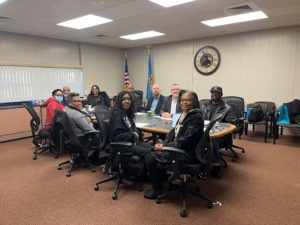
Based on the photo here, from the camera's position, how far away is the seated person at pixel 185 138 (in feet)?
7.25

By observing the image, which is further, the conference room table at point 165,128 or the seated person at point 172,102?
the seated person at point 172,102

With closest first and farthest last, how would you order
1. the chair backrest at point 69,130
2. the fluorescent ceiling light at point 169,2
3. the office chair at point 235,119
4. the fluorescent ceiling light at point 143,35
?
the chair backrest at point 69,130 → the fluorescent ceiling light at point 169,2 → the office chair at point 235,119 → the fluorescent ceiling light at point 143,35

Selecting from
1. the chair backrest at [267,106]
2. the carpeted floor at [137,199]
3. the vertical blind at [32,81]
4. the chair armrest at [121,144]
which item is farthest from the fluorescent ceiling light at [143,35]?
the chair armrest at [121,144]

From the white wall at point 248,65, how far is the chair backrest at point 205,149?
4020 millimetres

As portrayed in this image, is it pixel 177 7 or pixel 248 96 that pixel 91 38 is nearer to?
pixel 177 7

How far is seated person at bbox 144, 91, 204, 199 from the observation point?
2209 mm

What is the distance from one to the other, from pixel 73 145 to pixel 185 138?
1.73 metres

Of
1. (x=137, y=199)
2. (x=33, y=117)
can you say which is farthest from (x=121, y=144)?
(x=33, y=117)

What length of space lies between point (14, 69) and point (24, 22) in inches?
59.2

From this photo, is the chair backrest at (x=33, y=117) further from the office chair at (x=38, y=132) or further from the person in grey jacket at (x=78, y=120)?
the person in grey jacket at (x=78, y=120)

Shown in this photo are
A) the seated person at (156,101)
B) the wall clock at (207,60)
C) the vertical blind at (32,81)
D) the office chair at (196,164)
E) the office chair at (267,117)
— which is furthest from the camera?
the wall clock at (207,60)

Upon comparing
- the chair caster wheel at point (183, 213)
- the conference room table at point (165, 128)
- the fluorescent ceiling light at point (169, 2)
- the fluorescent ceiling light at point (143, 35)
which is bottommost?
the chair caster wheel at point (183, 213)

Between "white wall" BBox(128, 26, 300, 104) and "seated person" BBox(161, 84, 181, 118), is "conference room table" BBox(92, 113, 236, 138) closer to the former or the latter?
"seated person" BBox(161, 84, 181, 118)

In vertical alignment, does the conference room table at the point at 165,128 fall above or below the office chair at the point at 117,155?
above
